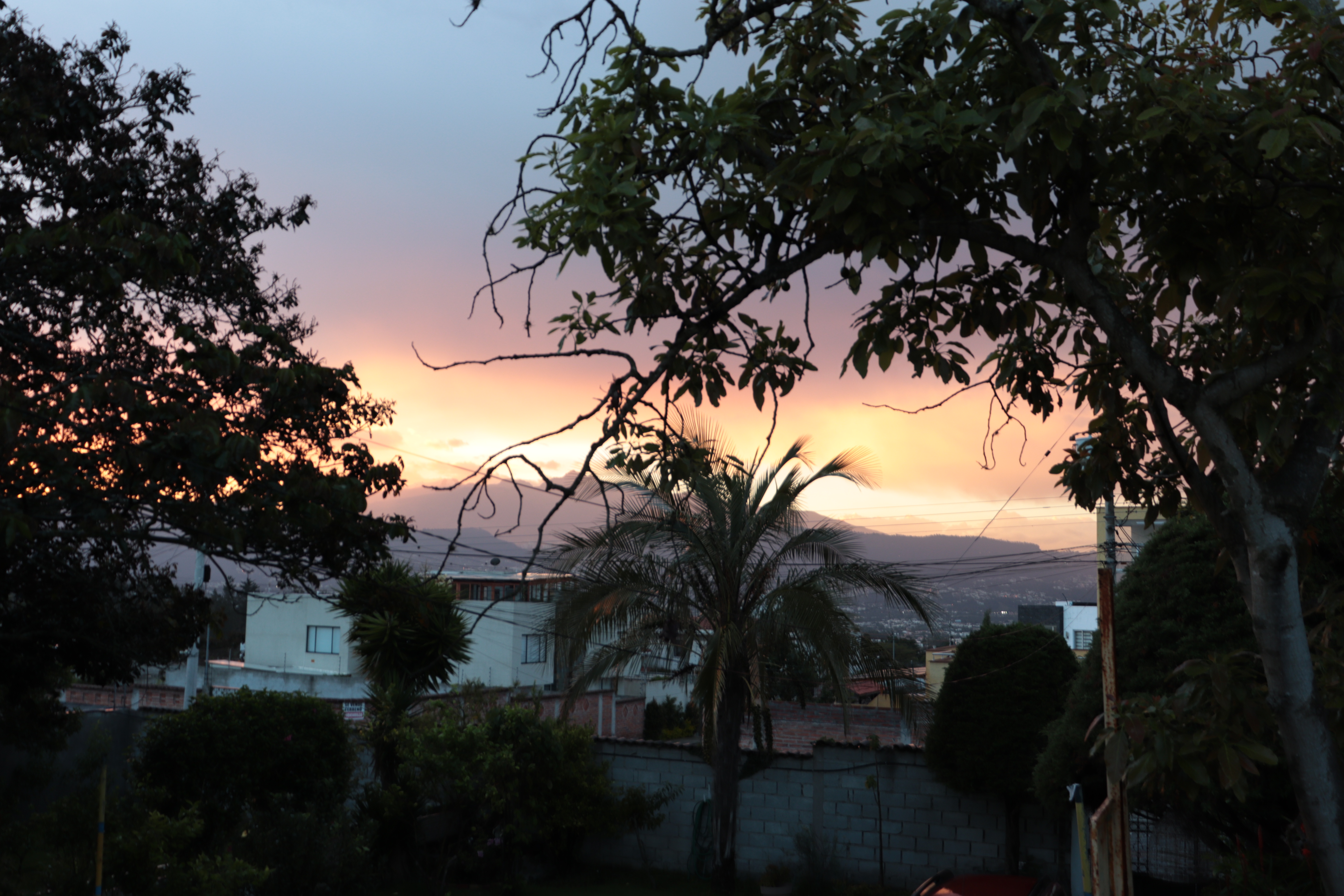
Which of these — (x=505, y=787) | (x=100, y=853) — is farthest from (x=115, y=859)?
(x=505, y=787)

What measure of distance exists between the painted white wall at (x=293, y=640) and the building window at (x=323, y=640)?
Result: 8 centimetres

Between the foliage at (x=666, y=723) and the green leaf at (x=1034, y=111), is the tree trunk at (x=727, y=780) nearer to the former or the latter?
the green leaf at (x=1034, y=111)

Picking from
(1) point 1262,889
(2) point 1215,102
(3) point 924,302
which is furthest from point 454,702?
(2) point 1215,102

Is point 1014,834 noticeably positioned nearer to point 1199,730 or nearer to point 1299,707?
point 1199,730

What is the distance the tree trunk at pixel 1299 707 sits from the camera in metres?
3.63

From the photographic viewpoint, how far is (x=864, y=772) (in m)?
16.4

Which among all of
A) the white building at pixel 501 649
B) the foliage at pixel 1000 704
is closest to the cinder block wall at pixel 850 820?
the foliage at pixel 1000 704

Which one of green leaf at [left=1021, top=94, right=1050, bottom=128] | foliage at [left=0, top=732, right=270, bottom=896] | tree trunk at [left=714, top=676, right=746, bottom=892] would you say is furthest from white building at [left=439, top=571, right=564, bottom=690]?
green leaf at [left=1021, top=94, right=1050, bottom=128]

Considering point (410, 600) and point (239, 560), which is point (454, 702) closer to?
point (410, 600)

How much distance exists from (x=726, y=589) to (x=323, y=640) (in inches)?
1138

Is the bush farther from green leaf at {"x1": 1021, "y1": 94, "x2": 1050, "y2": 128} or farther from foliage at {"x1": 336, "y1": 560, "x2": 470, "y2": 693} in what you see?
green leaf at {"x1": 1021, "y1": 94, "x2": 1050, "y2": 128}

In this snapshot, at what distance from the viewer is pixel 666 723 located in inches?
1427

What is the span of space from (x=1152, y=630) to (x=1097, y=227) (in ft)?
25.8

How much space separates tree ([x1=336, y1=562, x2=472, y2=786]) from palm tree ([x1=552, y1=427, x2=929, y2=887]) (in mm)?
3015
